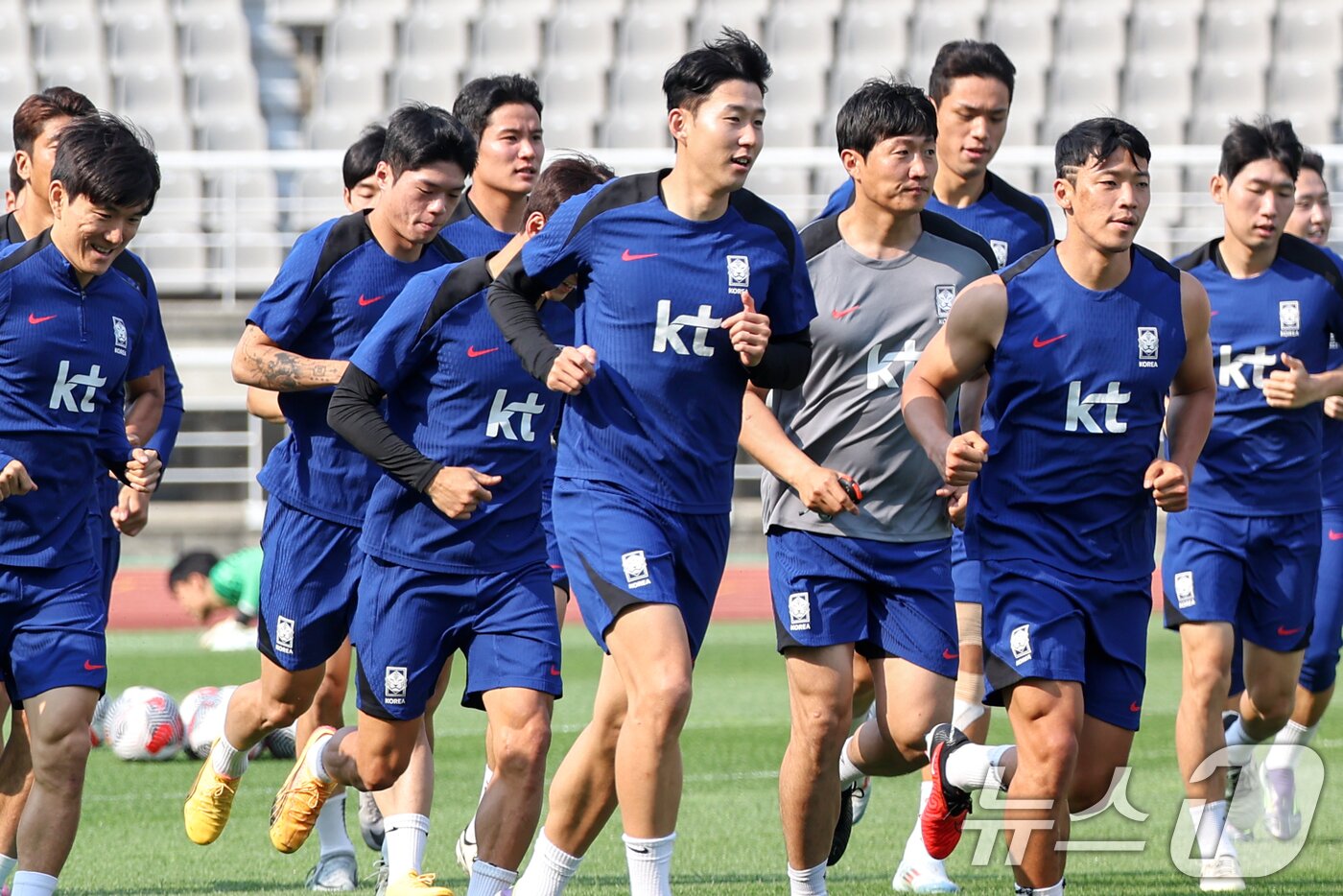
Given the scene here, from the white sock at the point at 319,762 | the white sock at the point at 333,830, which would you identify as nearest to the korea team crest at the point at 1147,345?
the white sock at the point at 319,762

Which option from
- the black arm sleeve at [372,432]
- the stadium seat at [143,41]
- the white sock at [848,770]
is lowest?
the white sock at [848,770]

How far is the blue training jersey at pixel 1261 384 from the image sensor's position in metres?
7.62

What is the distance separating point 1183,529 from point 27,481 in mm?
4373

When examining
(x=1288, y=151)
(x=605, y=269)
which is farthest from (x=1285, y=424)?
(x=605, y=269)

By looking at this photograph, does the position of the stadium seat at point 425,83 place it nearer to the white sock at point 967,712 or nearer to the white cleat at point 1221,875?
the white sock at point 967,712

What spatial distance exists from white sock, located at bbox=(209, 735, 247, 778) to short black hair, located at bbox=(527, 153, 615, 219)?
2368 mm

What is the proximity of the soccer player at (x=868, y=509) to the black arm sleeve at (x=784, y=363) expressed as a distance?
31 cm

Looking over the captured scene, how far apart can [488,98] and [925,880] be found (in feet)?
10.5

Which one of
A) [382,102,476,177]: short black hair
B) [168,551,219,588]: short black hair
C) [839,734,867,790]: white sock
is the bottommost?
[168,551,219,588]: short black hair

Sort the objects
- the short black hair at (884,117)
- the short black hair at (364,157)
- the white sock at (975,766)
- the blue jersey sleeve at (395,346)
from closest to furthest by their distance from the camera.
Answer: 1. the white sock at (975,766)
2. the blue jersey sleeve at (395,346)
3. the short black hair at (884,117)
4. the short black hair at (364,157)

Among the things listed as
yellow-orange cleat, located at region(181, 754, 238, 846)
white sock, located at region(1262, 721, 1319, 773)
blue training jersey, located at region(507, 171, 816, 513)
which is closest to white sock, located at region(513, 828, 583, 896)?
blue training jersey, located at region(507, 171, 816, 513)

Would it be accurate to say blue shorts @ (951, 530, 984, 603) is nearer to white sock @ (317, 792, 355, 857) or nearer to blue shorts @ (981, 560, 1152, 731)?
blue shorts @ (981, 560, 1152, 731)

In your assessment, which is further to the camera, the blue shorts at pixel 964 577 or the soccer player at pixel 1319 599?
the soccer player at pixel 1319 599

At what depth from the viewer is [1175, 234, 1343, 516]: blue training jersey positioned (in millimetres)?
7617
